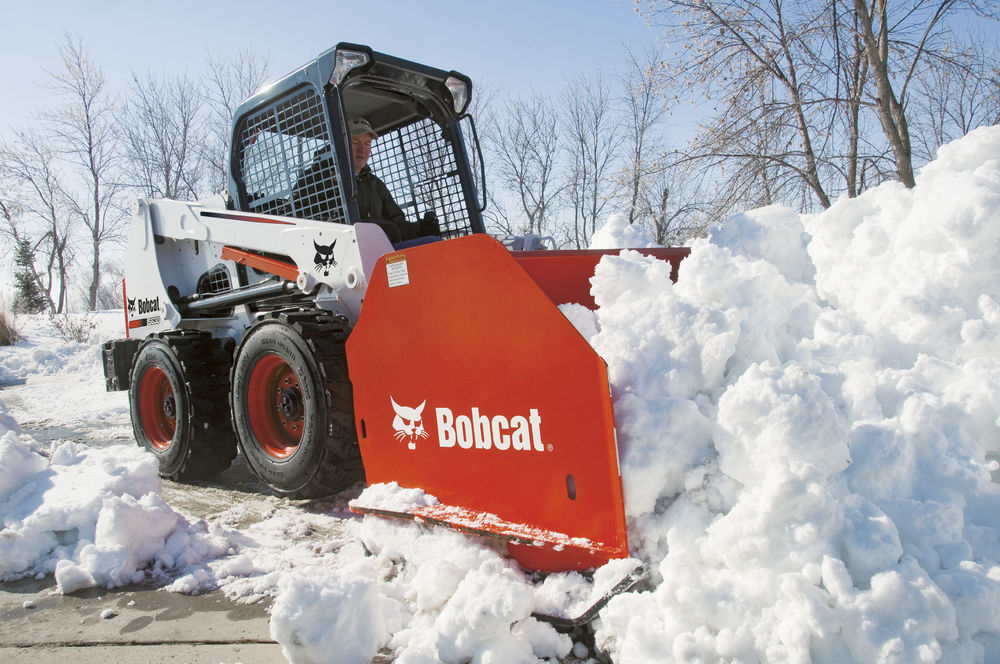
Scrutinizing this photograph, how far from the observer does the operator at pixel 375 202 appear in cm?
449

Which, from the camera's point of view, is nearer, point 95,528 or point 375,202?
point 95,528

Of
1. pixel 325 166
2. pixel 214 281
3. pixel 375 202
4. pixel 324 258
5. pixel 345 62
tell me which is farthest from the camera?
pixel 214 281

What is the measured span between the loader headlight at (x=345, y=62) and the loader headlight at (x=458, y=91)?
2.92 feet

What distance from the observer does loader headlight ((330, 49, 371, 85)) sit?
3.96 meters

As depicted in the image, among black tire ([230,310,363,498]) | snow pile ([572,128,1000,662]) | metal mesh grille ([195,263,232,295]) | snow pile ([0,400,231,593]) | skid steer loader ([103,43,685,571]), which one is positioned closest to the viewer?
snow pile ([572,128,1000,662])

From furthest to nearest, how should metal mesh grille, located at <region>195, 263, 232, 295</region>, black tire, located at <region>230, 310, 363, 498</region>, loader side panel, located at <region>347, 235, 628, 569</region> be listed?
metal mesh grille, located at <region>195, 263, 232, 295</region> → black tire, located at <region>230, 310, 363, 498</region> → loader side panel, located at <region>347, 235, 628, 569</region>

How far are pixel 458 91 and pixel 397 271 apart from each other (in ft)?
7.99

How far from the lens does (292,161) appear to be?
174 inches

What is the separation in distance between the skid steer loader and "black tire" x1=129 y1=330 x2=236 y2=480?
0.01m

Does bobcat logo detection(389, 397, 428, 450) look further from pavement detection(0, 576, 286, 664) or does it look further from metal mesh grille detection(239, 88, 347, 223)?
metal mesh grille detection(239, 88, 347, 223)

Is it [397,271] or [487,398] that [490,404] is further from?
[397,271]

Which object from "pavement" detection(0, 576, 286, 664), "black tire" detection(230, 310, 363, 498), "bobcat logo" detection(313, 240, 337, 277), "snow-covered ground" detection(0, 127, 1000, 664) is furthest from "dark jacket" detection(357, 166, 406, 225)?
"pavement" detection(0, 576, 286, 664)

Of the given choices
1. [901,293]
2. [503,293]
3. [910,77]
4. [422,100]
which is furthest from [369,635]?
[910,77]

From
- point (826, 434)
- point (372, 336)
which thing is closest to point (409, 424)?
point (372, 336)
